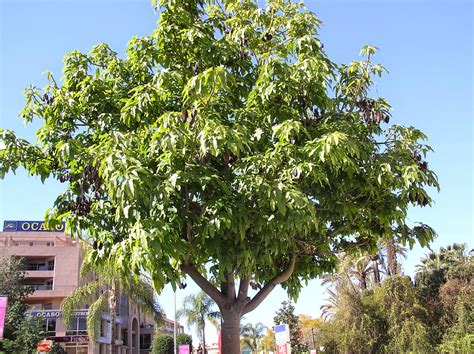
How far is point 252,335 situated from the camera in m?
72.9

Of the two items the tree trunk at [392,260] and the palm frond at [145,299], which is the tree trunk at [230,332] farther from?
the tree trunk at [392,260]

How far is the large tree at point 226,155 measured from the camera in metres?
7.10

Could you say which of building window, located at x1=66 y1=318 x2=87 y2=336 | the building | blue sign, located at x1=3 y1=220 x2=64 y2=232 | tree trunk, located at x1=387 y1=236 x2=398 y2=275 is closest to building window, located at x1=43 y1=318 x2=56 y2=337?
the building

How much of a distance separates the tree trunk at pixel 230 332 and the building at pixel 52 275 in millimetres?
44607

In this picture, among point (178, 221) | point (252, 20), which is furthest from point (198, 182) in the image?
point (252, 20)

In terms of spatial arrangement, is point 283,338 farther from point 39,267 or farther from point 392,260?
point 39,267

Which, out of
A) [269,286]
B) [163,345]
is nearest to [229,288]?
[269,286]

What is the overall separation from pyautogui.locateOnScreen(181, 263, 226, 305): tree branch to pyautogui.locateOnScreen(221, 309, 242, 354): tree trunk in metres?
0.24

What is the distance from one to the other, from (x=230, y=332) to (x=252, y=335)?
218 ft

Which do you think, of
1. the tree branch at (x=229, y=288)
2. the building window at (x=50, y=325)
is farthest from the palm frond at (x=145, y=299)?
the tree branch at (x=229, y=288)

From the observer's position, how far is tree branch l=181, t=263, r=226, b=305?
8.81 metres

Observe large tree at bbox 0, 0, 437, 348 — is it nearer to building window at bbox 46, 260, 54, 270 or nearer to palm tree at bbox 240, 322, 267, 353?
building window at bbox 46, 260, 54, 270

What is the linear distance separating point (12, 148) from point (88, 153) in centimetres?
182

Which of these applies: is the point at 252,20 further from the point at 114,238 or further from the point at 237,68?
the point at 114,238
